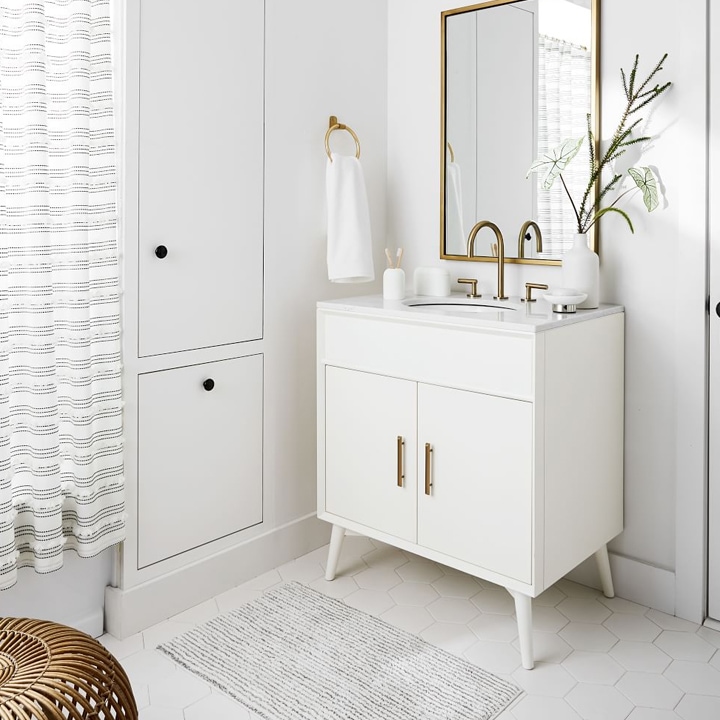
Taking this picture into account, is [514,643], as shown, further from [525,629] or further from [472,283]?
[472,283]

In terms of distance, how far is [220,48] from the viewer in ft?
7.15

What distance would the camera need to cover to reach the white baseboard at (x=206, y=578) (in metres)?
2.11

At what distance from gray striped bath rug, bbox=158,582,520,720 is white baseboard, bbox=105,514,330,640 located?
0.41 ft

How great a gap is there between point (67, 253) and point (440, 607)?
1.44 metres

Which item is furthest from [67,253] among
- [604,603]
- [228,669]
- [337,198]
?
[604,603]

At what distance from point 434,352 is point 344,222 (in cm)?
65

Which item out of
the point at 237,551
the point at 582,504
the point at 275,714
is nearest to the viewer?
the point at 275,714

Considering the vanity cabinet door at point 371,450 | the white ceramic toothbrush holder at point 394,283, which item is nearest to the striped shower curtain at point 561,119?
the white ceramic toothbrush holder at point 394,283

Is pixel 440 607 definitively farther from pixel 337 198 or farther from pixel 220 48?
pixel 220 48

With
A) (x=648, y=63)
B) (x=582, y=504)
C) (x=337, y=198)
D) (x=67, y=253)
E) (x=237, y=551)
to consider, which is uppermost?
(x=648, y=63)

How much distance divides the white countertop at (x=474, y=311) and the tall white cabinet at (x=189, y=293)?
35cm

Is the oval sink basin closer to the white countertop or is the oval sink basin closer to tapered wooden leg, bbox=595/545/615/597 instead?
the white countertop

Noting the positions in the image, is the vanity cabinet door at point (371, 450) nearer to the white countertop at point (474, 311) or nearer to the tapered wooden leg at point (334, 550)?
the tapered wooden leg at point (334, 550)

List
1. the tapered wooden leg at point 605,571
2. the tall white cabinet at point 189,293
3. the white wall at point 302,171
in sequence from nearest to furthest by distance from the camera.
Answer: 1. the tall white cabinet at point 189,293
2. the tapered wooden leg at point 605,571
3. the white wall at point 302,171
